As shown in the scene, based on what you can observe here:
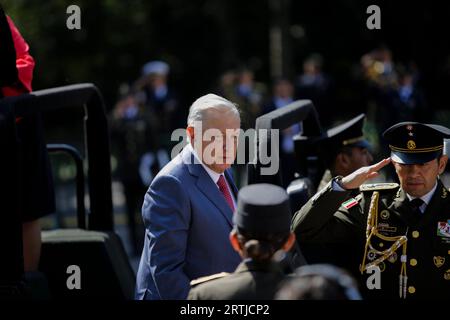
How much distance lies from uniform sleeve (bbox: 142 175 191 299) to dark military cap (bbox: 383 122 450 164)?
2.90ft

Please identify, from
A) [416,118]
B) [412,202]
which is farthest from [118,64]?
[412,202]

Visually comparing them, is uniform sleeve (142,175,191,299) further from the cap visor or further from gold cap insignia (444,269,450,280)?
gold cap insignia (444,269,450,280)

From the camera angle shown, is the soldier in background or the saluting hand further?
the soldier in background

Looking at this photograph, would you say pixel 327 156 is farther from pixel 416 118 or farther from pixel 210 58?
pixel 210 58

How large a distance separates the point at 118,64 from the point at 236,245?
20711mm

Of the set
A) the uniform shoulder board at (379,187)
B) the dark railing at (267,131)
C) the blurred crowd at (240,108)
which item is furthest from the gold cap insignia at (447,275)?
the blurred crowd at (240,108)

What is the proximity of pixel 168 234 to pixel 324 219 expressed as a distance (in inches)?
24.9

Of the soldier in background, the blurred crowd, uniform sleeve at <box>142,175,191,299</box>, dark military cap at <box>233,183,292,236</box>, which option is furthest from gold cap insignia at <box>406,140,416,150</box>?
the blurred crowd

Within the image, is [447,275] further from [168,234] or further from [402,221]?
[168,234]

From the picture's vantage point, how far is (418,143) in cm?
395

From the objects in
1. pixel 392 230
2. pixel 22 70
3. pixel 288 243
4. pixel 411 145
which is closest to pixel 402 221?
pixel 392 230

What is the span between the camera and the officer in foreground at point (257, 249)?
2.96 m

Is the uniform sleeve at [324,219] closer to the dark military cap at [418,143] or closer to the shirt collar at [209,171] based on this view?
→ the dark military cap at [418,143]

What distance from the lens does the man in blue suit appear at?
371cm
